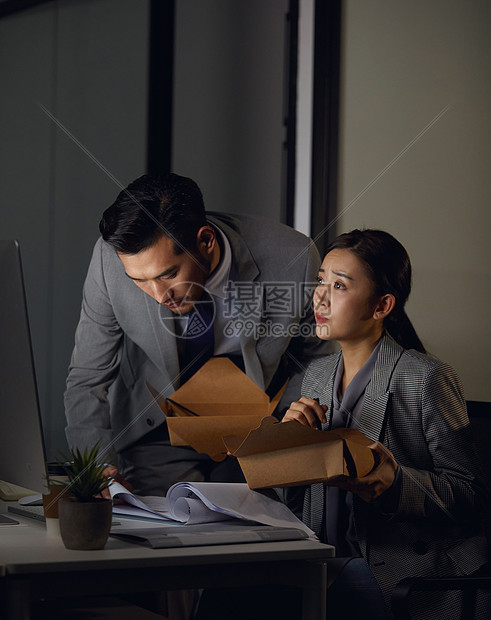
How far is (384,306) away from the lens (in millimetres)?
1515

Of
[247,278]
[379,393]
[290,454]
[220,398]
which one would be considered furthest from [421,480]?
[247,278]

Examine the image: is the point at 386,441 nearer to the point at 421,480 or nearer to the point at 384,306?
the point at 421,480

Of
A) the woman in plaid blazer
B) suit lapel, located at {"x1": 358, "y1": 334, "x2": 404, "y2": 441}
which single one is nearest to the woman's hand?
the woman in plaid blazer

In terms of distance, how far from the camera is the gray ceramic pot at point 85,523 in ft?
2.99

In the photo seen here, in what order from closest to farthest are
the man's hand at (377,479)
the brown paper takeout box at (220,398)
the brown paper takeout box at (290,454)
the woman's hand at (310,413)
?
the brown paper takeout box at (290,454) → the man's hand at (377,479) → the woman's hand at (310,413) → the brown paper takeout box at (220,398)

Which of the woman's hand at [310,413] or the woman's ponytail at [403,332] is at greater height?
the woman's ponytail at [403,332]

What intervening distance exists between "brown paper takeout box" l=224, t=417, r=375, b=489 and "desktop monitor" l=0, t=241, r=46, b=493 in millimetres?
272

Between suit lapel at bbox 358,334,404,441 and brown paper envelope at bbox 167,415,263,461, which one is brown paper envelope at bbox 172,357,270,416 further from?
suit lapel at bbox 358,334,404,441

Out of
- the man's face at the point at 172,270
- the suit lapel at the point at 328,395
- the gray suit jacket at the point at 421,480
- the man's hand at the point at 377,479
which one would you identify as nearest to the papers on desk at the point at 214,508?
the man's hand at the point at 377,479

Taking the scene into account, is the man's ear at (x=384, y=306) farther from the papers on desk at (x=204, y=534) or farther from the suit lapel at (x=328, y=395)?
the papers on desk at (x=204, y=534)

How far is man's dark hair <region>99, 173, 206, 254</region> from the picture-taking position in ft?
5.59

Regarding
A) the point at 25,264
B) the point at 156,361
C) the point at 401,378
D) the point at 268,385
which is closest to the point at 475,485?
the point at 401,378

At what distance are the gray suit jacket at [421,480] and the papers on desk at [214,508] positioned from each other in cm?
25

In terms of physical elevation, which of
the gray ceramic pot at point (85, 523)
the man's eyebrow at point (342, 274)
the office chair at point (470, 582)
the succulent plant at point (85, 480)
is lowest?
the office chair at point (470, 582)
